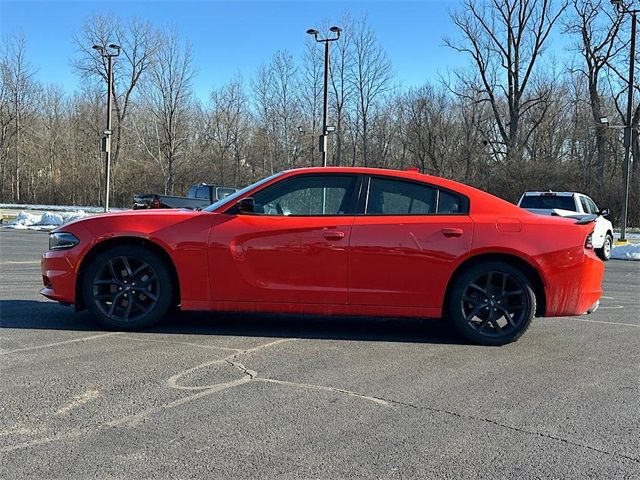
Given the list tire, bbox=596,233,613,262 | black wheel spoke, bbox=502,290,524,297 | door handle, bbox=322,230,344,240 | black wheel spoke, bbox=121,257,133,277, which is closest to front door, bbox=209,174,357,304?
door handle, bbox=322,230,344,240

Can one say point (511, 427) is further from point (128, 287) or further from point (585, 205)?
point (585, 205)

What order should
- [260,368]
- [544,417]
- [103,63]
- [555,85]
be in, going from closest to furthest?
[544,417]
[260,368]
[555,85]
[103,63]

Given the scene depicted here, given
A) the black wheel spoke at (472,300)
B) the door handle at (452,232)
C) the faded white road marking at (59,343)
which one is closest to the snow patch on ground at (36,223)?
the faded white road marking at (59,343)

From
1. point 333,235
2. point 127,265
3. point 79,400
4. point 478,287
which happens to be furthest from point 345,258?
point 79,400

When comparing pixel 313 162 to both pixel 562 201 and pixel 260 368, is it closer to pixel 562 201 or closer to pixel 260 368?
pixel 562 201

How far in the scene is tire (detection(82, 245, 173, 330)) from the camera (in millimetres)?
5395

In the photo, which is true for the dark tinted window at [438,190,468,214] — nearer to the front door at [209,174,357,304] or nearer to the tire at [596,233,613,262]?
the front door at [209,174,357,304]

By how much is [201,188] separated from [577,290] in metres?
20.8

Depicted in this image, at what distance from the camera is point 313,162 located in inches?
1682

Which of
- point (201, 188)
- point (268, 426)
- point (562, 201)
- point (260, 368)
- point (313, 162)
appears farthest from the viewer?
point (313, 162)

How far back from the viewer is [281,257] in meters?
5.27

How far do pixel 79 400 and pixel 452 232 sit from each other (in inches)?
130

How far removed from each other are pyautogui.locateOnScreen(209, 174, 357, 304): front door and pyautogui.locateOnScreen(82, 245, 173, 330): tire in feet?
1.68

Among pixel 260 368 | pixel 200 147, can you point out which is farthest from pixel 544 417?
pixel 200 147
